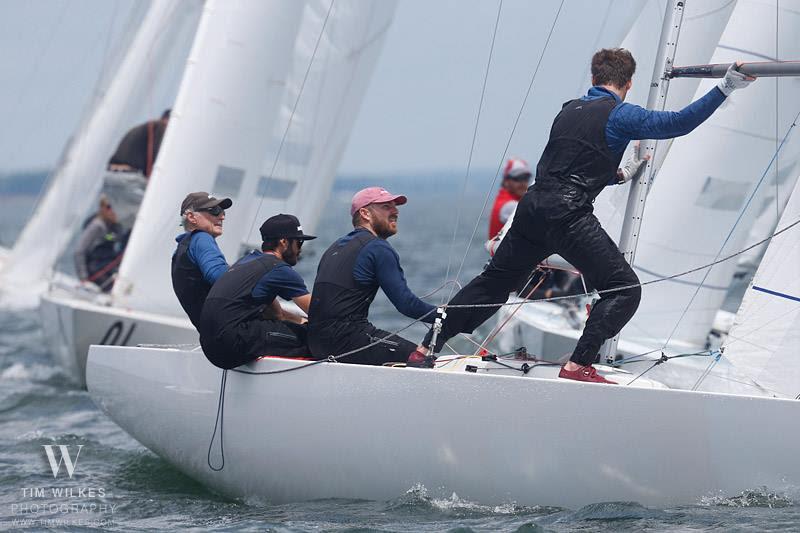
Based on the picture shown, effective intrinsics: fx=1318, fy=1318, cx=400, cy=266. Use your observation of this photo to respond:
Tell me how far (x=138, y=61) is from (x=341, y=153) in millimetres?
2246

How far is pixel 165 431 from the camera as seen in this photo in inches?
225

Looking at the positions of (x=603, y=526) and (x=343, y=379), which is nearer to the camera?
(x=603, y=526)

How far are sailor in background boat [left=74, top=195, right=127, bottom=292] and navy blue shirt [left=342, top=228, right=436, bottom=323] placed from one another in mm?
5438

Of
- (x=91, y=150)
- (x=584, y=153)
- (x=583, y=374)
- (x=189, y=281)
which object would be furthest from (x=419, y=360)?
(x=91, y=150)

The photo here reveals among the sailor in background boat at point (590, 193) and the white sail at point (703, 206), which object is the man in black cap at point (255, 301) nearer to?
the sailor in background boat at point (590, 193)

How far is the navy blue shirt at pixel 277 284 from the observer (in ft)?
17.0

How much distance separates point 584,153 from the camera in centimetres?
476

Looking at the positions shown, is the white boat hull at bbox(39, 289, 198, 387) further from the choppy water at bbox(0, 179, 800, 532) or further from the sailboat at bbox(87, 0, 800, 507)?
the sailboat at bbox(87, 0, 800, 507)

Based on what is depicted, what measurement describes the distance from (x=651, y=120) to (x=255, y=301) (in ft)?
5.59

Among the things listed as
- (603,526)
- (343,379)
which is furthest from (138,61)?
(603,526)

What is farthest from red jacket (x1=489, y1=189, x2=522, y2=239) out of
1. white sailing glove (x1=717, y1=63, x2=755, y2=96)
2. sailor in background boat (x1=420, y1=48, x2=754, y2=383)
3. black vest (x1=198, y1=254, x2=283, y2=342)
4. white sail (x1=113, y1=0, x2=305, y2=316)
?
white sailing glove (x1=717, y1=63, x2=755, y2=96)

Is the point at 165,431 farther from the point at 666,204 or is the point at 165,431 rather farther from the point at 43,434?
the point at 666,204

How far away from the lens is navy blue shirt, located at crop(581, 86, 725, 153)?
176 inches

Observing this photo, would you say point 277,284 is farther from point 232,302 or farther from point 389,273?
point 389,273
